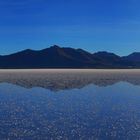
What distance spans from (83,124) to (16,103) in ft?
36.5

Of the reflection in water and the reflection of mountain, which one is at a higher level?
the reflection of mountain

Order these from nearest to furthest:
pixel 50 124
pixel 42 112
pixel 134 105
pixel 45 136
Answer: pixel 45 136, pixel 50 124, pixel 42 112, pixel 134 105

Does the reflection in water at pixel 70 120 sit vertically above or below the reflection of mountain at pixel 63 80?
below

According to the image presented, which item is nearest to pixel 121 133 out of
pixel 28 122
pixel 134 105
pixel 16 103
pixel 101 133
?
pixel 101 133

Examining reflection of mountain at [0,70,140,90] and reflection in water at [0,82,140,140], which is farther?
reflection of mountain at [0,70,140,90]

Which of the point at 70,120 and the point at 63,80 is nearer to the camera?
the point at 70,120

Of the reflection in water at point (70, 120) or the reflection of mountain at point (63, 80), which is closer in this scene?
the reflection in water at point (70, 120)

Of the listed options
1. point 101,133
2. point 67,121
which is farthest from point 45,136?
point 67,121

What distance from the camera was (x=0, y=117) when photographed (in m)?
23.6

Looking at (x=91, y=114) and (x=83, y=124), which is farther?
(x=91, y=114)

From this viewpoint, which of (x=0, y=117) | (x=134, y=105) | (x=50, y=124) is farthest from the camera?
(x=134, y=105)

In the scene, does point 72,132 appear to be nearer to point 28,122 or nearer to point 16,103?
point 28,122

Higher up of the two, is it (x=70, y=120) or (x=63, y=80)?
(x=63, y=80)

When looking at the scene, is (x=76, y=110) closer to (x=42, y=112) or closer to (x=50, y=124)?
(x=42, y=112)
